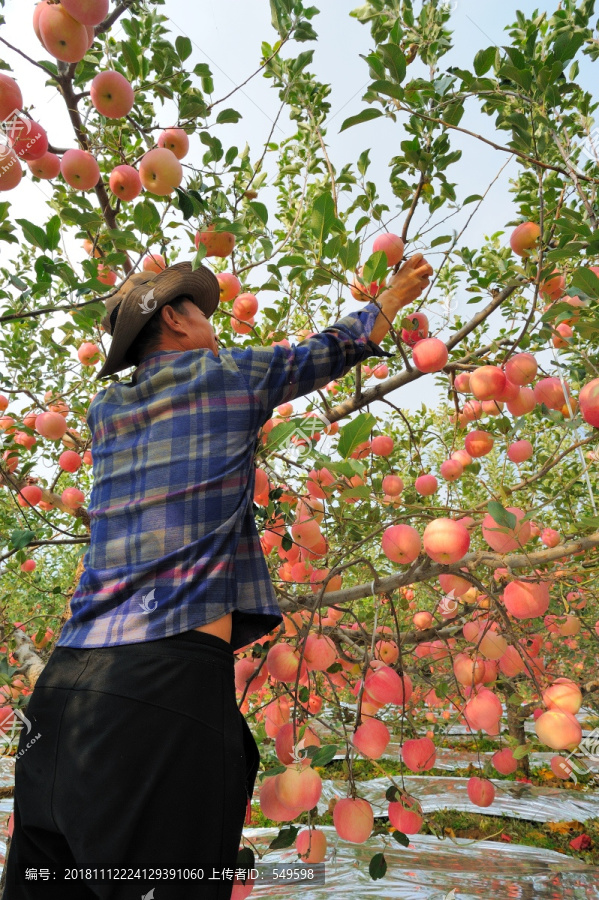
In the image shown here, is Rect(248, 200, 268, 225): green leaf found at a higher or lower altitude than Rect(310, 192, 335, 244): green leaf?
higher

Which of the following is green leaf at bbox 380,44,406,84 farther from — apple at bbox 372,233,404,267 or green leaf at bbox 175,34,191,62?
green leaf at bbox 175,34,191,62

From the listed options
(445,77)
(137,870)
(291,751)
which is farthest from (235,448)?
(445,77)

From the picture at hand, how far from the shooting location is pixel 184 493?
106cm

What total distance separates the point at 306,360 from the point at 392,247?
44 centimetres


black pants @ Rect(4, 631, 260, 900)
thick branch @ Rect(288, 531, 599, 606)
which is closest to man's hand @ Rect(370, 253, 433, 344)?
thick branch @ Rect(288, 531, 599, 606)

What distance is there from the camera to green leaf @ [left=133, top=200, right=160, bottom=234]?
1385 mm

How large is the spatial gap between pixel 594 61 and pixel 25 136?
142 cm

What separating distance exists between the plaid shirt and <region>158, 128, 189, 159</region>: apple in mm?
743

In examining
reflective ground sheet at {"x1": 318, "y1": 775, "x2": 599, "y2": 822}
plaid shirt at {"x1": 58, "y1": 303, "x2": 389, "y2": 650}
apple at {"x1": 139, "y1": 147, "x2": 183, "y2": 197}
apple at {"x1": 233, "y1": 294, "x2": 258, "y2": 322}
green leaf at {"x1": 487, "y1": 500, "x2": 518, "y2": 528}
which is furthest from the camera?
reflective ground sheet at {"x1": 318, "y1": 775, "x2": 599, "y2": 822}

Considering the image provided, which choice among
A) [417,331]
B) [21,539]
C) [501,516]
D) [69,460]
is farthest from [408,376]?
[69,460]

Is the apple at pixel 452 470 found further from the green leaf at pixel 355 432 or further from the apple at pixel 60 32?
the apple at pixel 60 32

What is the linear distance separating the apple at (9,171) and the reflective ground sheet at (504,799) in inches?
205

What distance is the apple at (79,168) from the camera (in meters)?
1.51

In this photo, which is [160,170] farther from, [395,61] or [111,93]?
[395,61]
